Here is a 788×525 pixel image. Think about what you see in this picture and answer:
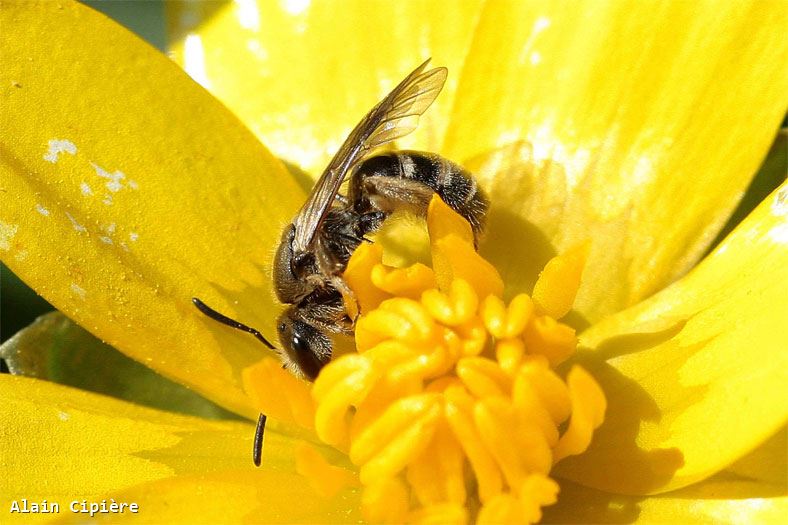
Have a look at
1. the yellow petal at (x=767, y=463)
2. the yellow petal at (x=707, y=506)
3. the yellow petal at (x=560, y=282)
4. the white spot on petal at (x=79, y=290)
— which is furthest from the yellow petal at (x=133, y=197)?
the yellow petal at (x=767, y=463)

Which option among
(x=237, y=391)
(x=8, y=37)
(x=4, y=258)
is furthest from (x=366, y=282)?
(x=8, y=37)

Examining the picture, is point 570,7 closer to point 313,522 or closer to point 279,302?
point 279,302

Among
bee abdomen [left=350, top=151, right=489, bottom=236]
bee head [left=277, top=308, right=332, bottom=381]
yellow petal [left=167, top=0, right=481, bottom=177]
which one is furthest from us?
yellow petal [left=167, top=0, right=481, bottom=177]

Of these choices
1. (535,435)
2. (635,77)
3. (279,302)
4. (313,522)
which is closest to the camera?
(535,435)

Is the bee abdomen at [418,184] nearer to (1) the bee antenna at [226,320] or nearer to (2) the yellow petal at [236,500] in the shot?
(1) the bee antenna at [226,320]

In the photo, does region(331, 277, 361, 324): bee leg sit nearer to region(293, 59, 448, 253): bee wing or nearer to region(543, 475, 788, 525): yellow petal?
region(293, 59, 448, 253): bee wing

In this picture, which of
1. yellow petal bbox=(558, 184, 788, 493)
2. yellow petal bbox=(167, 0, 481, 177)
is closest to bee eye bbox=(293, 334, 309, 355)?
yellow petal bbox=(558, 184, 788, 493)
